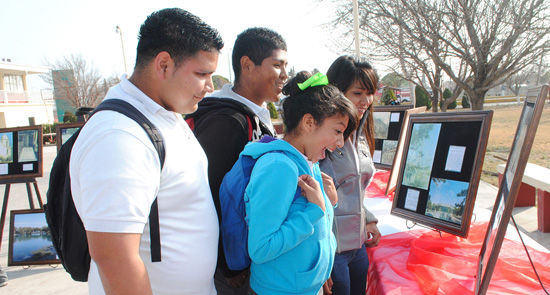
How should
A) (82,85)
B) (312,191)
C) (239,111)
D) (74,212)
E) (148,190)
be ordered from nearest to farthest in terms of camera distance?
(148,190)
(74,212)
(312,191)
(239,111)
(82,85)

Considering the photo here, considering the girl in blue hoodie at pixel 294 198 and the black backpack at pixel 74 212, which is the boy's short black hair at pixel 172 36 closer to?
the black backpack at pixel 74 212

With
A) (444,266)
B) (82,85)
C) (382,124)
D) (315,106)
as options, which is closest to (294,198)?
(315,106)

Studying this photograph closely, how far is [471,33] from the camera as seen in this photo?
18.9 ft

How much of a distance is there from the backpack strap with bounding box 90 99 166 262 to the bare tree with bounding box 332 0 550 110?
586cm

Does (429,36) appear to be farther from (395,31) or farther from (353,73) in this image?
(353,73)

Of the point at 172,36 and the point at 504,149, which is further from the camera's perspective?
the point at 504,149

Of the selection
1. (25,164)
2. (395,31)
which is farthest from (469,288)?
(395,31)

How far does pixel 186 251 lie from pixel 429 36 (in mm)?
5975

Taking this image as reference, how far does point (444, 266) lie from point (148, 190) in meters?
1.56

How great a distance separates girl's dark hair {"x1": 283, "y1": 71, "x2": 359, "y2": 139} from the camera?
155 cm

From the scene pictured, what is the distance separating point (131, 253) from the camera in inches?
37.5

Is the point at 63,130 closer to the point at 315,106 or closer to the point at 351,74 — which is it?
the point at 351,74

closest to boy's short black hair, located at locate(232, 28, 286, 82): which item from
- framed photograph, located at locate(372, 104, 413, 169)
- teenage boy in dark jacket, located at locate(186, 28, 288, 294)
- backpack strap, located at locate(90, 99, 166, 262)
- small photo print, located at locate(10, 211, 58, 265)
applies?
teenage boy in dark jacket, located at locate(186, 28, 288, 294)

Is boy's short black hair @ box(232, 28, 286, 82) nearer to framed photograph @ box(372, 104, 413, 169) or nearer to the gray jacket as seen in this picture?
the gray jacket
